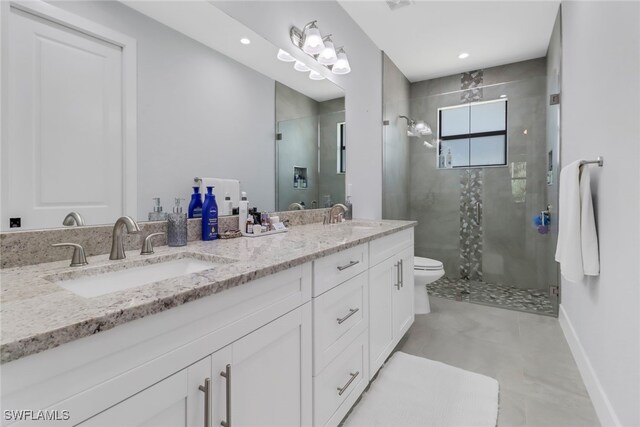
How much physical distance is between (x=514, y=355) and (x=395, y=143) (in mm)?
2285

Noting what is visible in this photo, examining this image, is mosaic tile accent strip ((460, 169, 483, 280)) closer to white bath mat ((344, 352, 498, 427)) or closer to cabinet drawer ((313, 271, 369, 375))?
white bath mat ((344, 352, 498, 427))

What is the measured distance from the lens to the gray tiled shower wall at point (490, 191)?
314 centimetres

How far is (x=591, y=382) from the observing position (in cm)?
157

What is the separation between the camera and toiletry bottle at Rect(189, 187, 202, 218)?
1.36 m

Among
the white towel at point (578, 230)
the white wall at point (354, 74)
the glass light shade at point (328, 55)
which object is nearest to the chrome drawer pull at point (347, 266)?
the white towel at point (578, 230)

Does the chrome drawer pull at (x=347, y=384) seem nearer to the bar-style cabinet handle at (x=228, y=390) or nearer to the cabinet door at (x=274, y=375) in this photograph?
the cabinet door at (x=274, y=375)

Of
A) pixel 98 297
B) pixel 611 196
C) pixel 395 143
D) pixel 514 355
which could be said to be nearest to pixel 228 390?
pixel 98 297

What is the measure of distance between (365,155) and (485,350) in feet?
5.88

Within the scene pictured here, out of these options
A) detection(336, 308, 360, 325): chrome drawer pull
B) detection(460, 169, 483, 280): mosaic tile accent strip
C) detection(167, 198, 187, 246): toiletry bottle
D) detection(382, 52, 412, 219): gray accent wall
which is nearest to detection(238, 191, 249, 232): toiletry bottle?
detection(167, 198, 187, 246): toiletry bottle

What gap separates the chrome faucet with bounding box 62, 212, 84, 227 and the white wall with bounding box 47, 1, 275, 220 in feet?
0.63

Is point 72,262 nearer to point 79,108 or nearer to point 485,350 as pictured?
point 79,108

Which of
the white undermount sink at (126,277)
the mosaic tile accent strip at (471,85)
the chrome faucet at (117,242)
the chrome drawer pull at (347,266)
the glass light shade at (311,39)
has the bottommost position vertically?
the chrome drawer pull at (347,266)

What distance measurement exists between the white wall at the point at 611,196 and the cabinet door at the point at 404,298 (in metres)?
0.97
